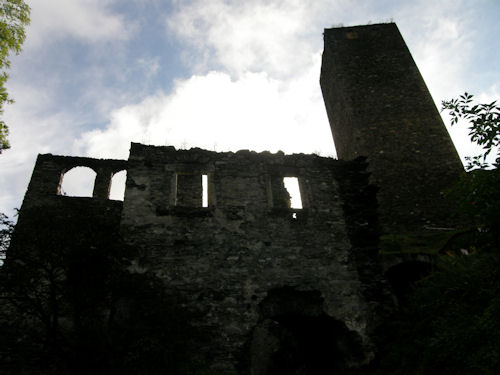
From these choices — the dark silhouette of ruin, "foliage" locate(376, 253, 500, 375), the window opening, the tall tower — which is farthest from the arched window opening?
the tall tower

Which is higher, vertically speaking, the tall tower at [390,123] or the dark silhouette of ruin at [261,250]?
the tall tower at [390,123]

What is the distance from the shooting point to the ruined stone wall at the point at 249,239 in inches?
290

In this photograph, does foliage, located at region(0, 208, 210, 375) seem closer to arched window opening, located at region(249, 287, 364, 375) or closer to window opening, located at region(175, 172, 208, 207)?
arched window opening, located at region(249, 287, 364, 375)

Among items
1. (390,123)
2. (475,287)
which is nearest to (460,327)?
(475,287)

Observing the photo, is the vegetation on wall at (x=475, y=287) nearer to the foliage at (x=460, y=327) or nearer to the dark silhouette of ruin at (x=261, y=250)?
the foliage at (x=460, y=327)

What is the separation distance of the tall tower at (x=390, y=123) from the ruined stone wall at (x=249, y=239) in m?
3.86

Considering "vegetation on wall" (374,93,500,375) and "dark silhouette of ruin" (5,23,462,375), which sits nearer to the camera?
"vegetation on wall" (374,93,500,375)

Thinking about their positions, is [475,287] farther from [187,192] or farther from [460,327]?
[187,192]

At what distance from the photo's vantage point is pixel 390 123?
14.0m

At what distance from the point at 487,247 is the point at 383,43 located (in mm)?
13889

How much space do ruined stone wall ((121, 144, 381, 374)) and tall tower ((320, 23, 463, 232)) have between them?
386 centimetres

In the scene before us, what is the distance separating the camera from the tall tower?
12453 mm

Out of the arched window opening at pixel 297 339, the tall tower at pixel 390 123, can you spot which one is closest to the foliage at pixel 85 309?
the arched window opening at pixel 297 339

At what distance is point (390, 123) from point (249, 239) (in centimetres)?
883
